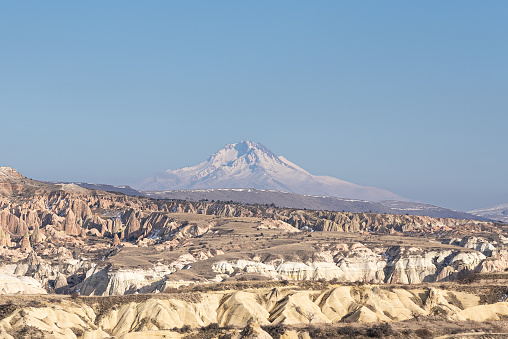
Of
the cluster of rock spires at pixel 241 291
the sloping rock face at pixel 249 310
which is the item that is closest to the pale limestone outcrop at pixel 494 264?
the cluster of rock spires at pixel 241 291

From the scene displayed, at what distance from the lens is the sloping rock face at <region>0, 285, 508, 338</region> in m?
83.5

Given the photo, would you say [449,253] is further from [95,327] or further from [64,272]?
[95,327]

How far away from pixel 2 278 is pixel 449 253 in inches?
3869

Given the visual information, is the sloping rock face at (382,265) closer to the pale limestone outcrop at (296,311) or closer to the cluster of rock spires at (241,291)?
the cluster of rock spires at (241,291)

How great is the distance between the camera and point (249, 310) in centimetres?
9250

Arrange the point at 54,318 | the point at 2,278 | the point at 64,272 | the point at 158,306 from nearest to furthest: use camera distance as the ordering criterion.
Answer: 1. the point at 54,318
2. the point at 158,306
3. the point at 2,278
4. the point at 64,272

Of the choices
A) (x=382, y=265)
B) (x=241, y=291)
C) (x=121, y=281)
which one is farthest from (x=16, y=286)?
(x=382, y=265)

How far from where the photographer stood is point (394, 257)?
194 m

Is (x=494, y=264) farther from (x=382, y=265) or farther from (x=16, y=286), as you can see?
(x=16, y=286)

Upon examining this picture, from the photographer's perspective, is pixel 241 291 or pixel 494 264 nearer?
pixel 241 291

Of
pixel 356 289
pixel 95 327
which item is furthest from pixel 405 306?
pixel 95 327

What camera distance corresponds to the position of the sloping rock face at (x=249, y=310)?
8350 cm

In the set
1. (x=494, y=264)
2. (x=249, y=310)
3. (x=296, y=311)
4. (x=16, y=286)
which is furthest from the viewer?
(x=494, y=264)

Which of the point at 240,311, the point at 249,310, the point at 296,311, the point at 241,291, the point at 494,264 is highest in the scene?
the point at 494,264
